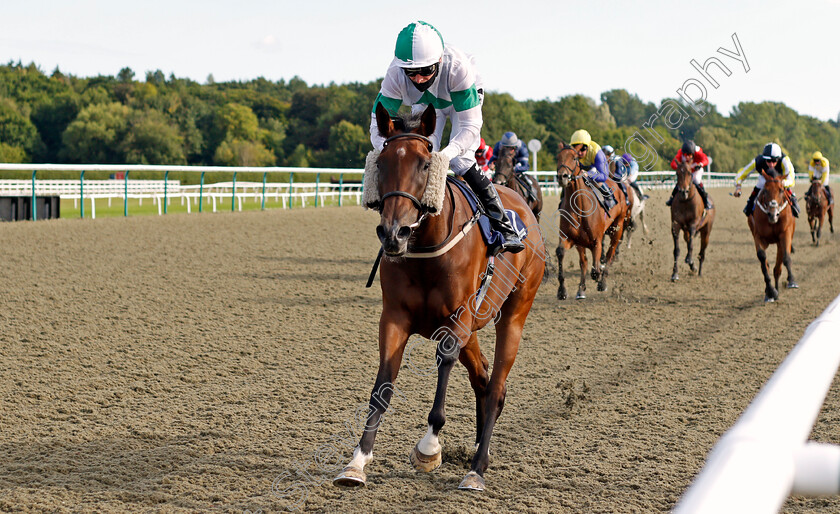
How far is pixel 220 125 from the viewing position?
2156 inches

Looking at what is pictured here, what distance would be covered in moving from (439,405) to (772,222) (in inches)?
280

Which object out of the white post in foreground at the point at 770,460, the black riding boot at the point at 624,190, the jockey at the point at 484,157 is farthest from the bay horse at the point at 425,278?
the black riding boot at the point at 624,190

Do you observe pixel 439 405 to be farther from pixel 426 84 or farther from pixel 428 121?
pixel 426 84

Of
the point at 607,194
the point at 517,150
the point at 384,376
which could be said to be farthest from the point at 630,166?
the point at 384,376

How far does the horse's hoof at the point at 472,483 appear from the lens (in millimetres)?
3467

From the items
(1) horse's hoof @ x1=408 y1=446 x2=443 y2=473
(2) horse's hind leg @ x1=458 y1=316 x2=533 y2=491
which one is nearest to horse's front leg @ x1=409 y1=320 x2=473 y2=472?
(1) horse's hoof @ x1=408 y1=446 x2=443 y2=473

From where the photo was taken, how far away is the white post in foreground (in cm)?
87

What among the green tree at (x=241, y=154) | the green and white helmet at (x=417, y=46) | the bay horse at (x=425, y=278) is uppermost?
the green tree at (x=241, y=154)

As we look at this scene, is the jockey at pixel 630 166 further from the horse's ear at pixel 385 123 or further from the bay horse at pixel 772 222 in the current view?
the horse's ear at pixel 385 123

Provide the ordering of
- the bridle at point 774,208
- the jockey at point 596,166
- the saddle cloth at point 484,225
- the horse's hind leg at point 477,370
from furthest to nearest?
the jockey at point 596,166
the bridle at point 774,208
the horse's hind leg at point 477,370
the saddle cloth at point 484,225

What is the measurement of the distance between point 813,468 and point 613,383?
4.62m

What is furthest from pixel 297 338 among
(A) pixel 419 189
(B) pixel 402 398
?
(A) pixel 419 189

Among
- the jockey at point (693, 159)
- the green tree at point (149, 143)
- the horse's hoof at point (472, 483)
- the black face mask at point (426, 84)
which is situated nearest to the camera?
the horse's hoof at point (472, 483)

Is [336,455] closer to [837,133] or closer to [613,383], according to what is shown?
[613,383]
